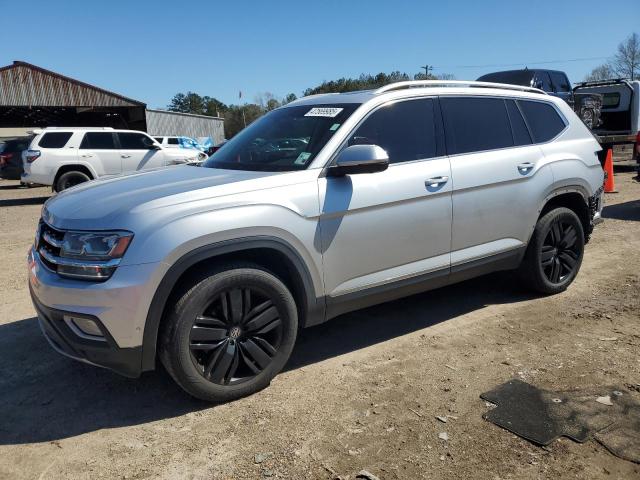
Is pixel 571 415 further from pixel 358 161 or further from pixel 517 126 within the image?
pixel 517 126

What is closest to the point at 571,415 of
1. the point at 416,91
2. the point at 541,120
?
the point at 416,91

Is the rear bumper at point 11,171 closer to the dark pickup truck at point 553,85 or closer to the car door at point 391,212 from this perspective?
the dark pickup truck at point 553,85

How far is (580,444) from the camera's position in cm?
265

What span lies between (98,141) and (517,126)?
1220cm

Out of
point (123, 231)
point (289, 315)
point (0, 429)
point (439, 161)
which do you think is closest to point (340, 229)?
point (289, 315)

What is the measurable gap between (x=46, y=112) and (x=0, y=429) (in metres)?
37.2

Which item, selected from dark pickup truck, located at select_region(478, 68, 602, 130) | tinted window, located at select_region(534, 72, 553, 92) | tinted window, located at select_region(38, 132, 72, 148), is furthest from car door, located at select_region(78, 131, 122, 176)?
tinted window, located at select_region(534, 72, 553, 92)

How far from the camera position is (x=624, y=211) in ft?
29.4

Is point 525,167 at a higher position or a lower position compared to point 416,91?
lower

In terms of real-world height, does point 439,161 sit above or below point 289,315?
above

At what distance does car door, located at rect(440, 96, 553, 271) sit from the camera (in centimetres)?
399

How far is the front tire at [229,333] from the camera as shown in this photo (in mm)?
2889

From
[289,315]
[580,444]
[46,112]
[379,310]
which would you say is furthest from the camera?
[46,112]

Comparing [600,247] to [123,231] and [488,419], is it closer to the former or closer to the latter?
[488,419]
